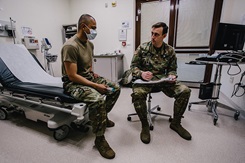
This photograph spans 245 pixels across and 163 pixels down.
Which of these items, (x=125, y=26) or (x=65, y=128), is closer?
(x=65, y=128)

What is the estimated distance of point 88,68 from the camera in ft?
4.77

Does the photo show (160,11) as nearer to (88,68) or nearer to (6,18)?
(88,68)

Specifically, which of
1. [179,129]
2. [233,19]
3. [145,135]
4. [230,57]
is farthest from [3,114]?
[233,19]

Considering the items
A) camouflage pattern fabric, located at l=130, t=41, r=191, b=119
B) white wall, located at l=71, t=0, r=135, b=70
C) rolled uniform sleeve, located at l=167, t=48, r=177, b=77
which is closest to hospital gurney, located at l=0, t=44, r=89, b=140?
camouflage pattern fabric, located at l=130, t=41, r=191, b=119

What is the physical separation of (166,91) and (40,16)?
3.38 m

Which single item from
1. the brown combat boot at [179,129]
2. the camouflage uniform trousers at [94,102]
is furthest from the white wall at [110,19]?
the camouflage uniform trousers at [94,102]

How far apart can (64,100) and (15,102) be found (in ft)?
3.12

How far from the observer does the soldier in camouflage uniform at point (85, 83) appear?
1.15 m

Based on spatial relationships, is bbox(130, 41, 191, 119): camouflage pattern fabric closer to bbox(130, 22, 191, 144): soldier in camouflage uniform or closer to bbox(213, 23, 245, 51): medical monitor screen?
bbox(130, 22, 191, 144): soldier in camouflage uniform

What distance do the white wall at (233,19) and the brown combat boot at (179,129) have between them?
3.75 ft

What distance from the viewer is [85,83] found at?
127 cm

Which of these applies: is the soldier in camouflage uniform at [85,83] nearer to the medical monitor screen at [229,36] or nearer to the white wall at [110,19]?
the medical monitor screen at [229,36]

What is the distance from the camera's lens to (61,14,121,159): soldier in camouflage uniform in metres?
1.15

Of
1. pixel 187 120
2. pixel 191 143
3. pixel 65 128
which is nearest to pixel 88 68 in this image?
pixel 65 128
